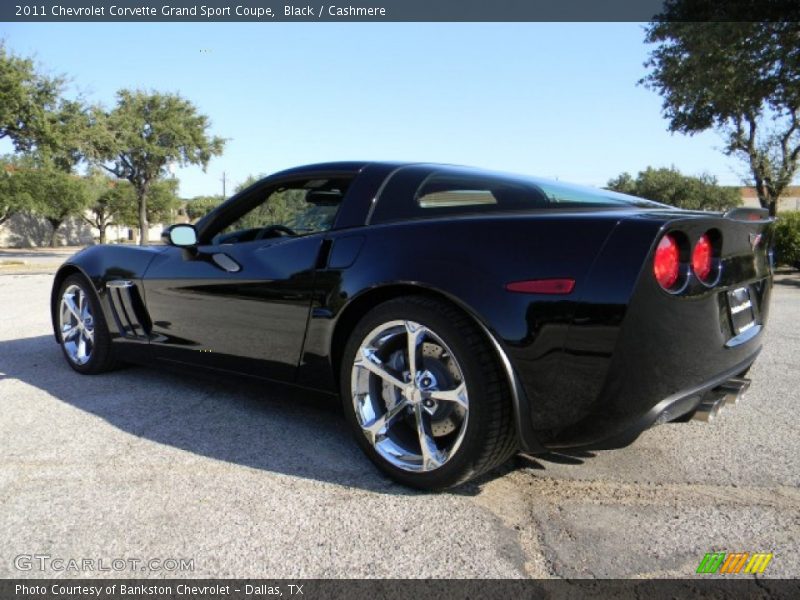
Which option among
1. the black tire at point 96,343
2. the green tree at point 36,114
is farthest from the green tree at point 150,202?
the black tire at point 96,343

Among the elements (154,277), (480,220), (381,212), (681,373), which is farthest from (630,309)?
(154,277)

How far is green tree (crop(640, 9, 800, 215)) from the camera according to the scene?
13.8m

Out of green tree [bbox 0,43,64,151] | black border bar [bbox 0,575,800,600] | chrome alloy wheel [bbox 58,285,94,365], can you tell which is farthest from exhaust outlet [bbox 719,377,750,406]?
green tree [bbox 0,43,64,151]

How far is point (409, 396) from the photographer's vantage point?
2363mm

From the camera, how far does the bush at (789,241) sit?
15.8 meters

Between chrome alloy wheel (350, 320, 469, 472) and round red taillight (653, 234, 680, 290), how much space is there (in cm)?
74

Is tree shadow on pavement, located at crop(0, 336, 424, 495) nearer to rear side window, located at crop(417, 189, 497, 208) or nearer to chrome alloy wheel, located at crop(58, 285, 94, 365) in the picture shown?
chrome alloy wheel, located at crop(58, 285, 94, 365)

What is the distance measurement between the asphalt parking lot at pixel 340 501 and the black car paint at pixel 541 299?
0.33 m

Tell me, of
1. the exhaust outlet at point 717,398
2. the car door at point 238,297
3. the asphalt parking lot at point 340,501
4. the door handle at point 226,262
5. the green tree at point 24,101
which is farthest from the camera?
the green tree at point 24,101

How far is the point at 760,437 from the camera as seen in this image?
2941 mm

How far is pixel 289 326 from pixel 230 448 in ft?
2.12

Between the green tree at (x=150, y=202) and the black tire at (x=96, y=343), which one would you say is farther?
the green tree at (x=150, y=202)

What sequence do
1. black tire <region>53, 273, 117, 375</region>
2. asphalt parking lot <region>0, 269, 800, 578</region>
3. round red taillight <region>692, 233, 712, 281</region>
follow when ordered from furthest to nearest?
1. black tire <region>53, 273, 117, 375</region>
2. round red taillight <region>692, 233, 712, 281</region>
3. asphalt parking lot <region>0, 269, 800, 578</region>

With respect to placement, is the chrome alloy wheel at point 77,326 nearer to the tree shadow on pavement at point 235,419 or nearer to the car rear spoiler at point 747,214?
the tree shadow on pavement at point 235,419
